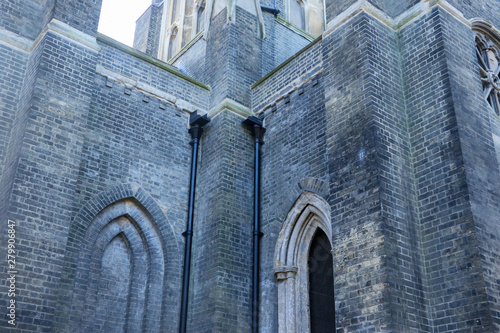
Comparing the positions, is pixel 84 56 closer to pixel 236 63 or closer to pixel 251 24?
pixel 236 63

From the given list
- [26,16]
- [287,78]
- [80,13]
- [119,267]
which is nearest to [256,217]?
[119,267]

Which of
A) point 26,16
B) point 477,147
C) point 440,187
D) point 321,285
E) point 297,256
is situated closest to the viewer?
point 440,187

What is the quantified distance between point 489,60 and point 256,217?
21.9 ft

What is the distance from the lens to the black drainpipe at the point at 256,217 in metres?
11.9

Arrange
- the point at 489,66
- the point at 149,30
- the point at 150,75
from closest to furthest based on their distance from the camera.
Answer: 1. the point at 489,66
2. the point at 150,75
3. the point at 149,30

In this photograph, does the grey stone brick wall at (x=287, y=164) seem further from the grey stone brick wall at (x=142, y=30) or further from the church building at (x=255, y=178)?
the grey stone brick wall at (x=142, y=30)

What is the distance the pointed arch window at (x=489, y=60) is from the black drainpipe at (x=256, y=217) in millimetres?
5330

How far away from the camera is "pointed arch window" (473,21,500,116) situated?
12.4 meters

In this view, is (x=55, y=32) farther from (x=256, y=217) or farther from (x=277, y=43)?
(x=277, y=43)

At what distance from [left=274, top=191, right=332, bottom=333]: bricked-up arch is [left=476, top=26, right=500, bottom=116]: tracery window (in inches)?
184

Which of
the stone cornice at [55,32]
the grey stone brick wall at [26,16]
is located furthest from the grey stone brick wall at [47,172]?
the grey stone brick wall at [26,16]

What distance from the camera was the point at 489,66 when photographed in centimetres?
1283

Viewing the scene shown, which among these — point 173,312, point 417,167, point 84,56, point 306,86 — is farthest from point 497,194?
point 84,56

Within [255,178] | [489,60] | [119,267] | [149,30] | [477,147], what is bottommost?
[119,267]
